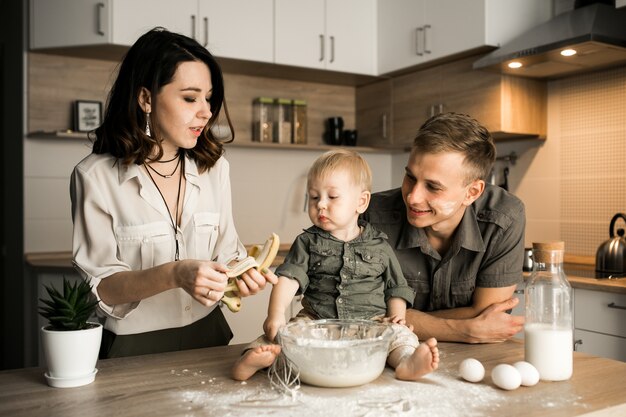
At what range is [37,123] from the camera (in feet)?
A: 11.4

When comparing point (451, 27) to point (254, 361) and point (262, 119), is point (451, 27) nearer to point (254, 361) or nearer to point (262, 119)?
Answer: point (262, 119)

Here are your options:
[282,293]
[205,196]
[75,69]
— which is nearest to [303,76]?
[75,69]

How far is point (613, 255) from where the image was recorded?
2.86 m

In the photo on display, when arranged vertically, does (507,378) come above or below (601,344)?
above

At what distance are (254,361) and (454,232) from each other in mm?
771

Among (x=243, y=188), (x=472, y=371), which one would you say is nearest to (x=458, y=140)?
(x=472, y=371)

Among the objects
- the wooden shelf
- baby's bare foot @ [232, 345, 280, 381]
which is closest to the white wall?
the wooden shelf

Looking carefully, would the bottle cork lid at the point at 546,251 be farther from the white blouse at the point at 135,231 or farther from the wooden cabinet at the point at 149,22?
the wooden cabinet at the point at 149,22

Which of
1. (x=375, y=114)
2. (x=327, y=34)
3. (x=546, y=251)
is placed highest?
(x=327, y=34)

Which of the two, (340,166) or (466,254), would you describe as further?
(466,254)

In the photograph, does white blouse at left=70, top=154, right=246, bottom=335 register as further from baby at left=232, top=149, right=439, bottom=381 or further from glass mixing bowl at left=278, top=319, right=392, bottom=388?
glass mixing bowl at left=278, top=319, right=392, bottom=388

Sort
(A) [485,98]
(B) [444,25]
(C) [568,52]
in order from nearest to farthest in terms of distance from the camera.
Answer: (C) [568,52] < (A) [485,98] < (B) [444,25]

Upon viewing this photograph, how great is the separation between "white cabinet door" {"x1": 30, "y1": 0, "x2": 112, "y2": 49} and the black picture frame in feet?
1.16

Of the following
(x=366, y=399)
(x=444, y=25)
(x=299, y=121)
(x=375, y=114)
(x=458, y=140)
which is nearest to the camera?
(x=366, y=399)
